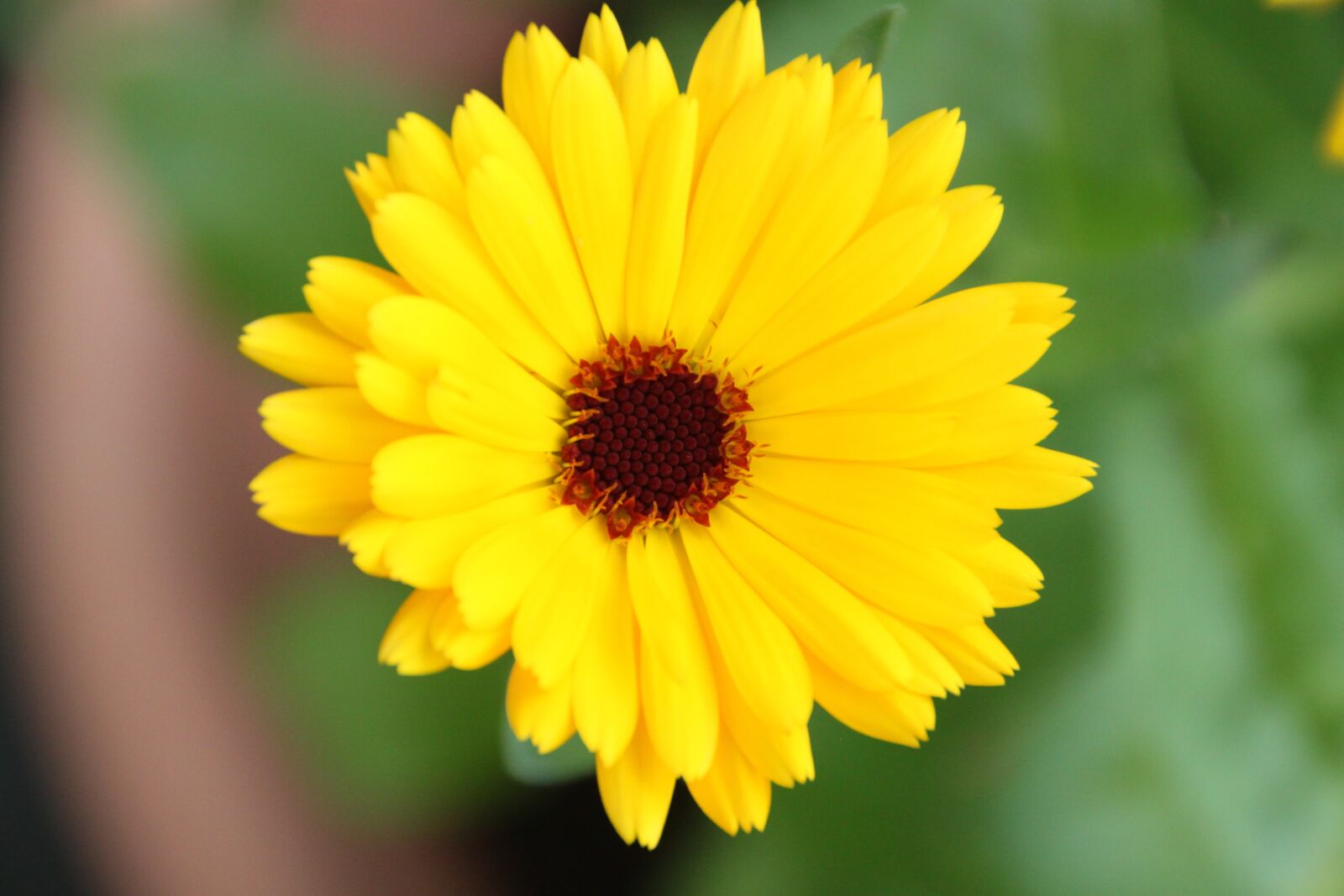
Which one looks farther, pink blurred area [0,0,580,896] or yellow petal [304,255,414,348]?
pink blurred area [0,0,580,896]

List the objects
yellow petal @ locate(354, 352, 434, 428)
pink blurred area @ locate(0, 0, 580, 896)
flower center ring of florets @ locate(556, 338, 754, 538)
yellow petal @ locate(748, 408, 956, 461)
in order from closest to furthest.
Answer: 1. yellow petal @ locate(354, 352, 434, 428)
2. yellow petal @ locate(748, 408, 956, 461)
3. flower center ring of florets @ locate(556, 338, 754, 538)
4. pink blurred area @ locate(0, 0, 580, 896)

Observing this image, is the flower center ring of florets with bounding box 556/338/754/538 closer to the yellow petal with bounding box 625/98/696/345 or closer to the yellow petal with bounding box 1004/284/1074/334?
the yellow petal with bounding box 625/98/696/345

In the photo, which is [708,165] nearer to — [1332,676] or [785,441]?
[785,441]

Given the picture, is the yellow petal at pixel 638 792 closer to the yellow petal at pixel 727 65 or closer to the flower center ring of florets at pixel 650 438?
the flower center ring of florets at pixel 650 438

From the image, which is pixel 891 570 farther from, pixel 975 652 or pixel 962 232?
pixel 962 232

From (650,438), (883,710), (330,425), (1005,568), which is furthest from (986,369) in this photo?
(330,425)

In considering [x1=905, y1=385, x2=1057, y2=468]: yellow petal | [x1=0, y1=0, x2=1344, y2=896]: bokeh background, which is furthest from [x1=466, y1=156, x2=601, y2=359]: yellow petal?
[x1=0, y1=0, x2=1344, y2=896]: bokeh background

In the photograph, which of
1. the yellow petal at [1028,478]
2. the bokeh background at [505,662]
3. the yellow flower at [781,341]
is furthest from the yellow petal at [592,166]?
the bokeh background at [505,662]

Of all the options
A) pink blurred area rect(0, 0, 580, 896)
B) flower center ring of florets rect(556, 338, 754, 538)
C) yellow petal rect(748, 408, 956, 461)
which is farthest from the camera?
pink blurred area rect(0, 0, 580, 896)

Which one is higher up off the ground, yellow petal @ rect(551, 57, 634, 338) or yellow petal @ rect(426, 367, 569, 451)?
yellow petal @ rect(551, 57, 634, 338)
